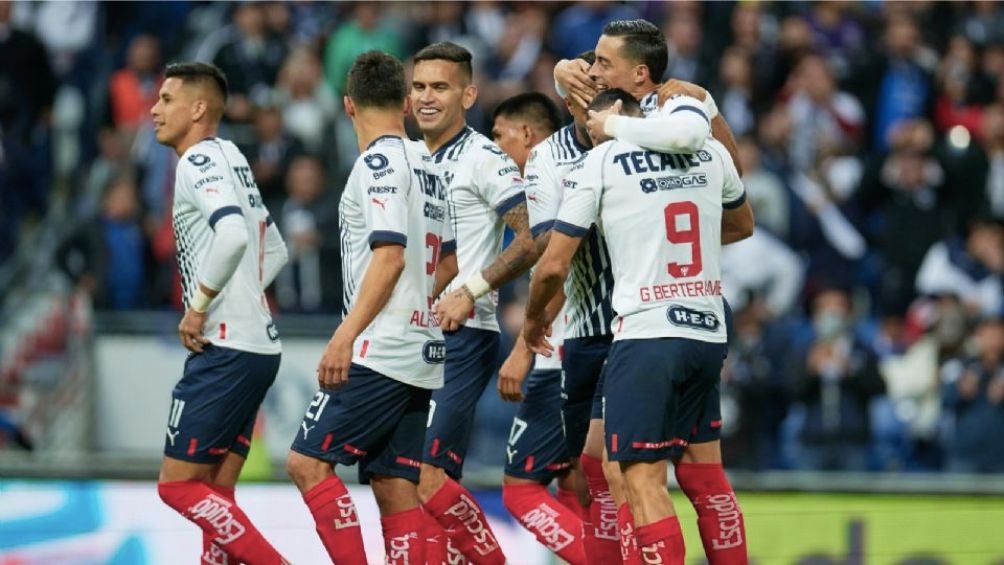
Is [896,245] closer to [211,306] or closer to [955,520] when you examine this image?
[955,520]

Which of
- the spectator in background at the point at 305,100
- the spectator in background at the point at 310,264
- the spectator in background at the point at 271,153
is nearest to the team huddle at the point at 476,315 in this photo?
the spectator in background at the point at 310,264

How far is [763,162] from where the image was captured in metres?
17.6

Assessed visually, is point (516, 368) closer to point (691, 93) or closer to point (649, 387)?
point (649, 387)

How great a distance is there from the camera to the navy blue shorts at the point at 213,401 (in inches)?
367

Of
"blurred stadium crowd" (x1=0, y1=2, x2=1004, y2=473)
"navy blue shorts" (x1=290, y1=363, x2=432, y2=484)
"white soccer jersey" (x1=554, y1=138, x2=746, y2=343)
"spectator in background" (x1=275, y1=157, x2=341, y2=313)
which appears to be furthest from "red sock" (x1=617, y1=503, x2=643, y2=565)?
"spectator in background" (x1=275, y1=157, x2=341, y2=313)

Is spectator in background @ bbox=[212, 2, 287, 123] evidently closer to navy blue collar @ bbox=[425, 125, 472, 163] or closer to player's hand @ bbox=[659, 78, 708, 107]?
navy blue collar @ bbox=[425, 125, 472, 163]

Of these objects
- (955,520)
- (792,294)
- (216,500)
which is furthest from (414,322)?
(792,294)

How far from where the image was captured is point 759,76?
750 inches

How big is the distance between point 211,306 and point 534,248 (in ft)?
5.67

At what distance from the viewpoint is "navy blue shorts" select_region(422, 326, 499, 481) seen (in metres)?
9.55

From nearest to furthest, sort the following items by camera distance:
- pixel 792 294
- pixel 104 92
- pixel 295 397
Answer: pixel 295 397
pixel 792 294
pixel 104 92

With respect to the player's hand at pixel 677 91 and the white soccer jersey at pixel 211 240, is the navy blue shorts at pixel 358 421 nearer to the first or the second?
the white soccer jersey at pixel 211 240

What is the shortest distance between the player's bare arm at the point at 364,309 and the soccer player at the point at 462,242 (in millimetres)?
951

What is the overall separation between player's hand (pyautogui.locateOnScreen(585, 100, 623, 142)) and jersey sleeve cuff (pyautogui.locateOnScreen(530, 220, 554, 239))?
0.67m
